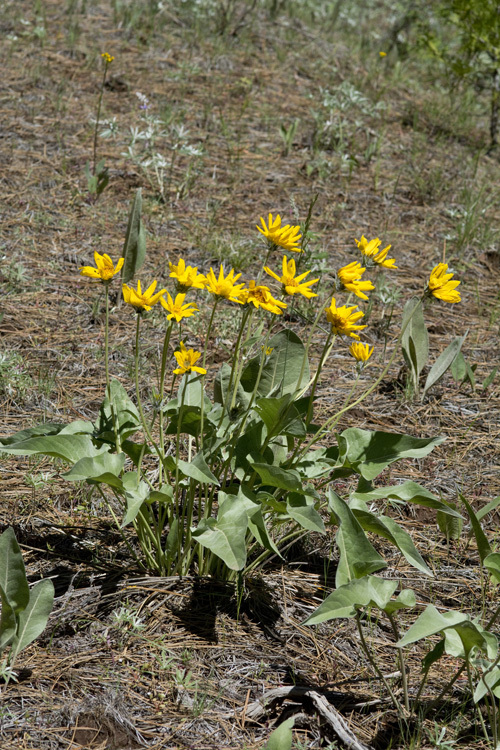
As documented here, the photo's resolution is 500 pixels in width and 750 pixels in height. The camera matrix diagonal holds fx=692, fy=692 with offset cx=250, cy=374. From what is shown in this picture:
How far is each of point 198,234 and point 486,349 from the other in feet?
5.22

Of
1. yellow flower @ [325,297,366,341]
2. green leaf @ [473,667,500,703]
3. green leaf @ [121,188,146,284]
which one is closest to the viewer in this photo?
green leaf @ [473,667,500,703]

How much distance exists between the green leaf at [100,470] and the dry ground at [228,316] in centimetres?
36

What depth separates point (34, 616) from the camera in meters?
1.65

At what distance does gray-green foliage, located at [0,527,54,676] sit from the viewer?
158 centimetres

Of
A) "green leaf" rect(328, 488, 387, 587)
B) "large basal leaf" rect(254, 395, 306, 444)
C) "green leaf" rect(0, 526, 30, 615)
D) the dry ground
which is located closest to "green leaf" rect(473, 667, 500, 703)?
the dry ground

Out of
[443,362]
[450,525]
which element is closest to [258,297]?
[450,525]

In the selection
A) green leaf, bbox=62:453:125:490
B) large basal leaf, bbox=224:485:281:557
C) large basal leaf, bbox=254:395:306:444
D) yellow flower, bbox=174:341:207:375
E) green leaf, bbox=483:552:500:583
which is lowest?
large basal leaf, bbox=224:485:281:557

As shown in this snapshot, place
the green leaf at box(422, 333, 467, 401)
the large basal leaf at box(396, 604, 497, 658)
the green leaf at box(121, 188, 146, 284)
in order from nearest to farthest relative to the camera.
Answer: the large basal leaf at box(396, 604, 497, 658)
the green leaf at box(121, 188, 146, 284)
the green leaf at box(422, 333, 467, 401)

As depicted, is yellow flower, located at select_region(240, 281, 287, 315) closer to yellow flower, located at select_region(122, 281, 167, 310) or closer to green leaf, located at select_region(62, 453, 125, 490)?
yellow flower, located at select_region(122, 281, 167, 310)

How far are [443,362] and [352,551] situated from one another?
1.43 m

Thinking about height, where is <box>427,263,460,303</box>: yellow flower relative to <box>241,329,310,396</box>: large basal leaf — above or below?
above

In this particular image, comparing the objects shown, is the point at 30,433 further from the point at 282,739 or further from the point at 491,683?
the point at 491,683

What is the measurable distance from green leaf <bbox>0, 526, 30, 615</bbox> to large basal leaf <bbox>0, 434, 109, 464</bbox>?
0.20 metres

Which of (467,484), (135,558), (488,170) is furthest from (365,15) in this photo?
(135,558)
